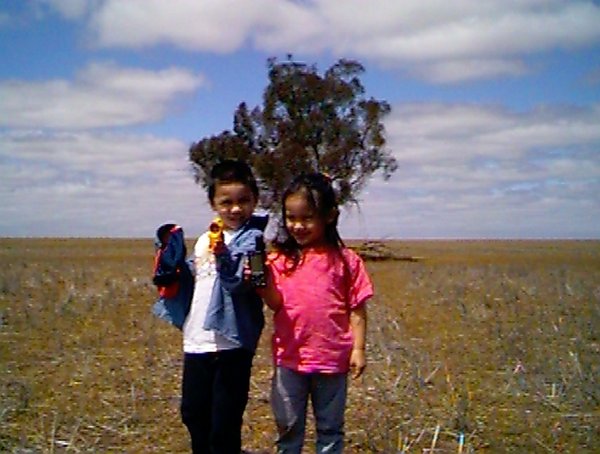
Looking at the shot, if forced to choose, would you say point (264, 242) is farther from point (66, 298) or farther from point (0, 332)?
point (66, 298)

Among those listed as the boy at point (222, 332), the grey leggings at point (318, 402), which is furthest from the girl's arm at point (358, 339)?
the boy at point (222, 332)

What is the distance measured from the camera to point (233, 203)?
137 inches

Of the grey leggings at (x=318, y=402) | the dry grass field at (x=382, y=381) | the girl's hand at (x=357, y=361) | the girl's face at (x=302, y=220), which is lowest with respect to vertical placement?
the dry grass field at (x=382, y=381)

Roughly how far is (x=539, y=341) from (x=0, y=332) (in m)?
5.63

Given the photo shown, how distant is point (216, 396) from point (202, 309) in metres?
0.41

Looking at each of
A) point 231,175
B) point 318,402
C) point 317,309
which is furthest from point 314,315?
point 231,175

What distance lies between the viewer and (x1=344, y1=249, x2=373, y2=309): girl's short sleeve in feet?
11.3

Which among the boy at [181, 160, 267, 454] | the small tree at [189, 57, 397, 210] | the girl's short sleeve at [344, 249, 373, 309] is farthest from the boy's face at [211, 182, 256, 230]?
the small tree at [189, 57, 397, 210]

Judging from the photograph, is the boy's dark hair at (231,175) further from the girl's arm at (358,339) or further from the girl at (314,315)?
the girl's arm at (358,339)

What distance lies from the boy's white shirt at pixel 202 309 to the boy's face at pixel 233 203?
0.22ft

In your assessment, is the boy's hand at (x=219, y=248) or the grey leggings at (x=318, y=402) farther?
the grey leggings at (x=318, y=402)

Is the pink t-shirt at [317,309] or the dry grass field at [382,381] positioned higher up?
the pink t-shirt at [317,309]

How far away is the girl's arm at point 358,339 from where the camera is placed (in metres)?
3.39

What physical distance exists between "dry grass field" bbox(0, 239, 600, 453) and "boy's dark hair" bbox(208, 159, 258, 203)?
67.6 inches
